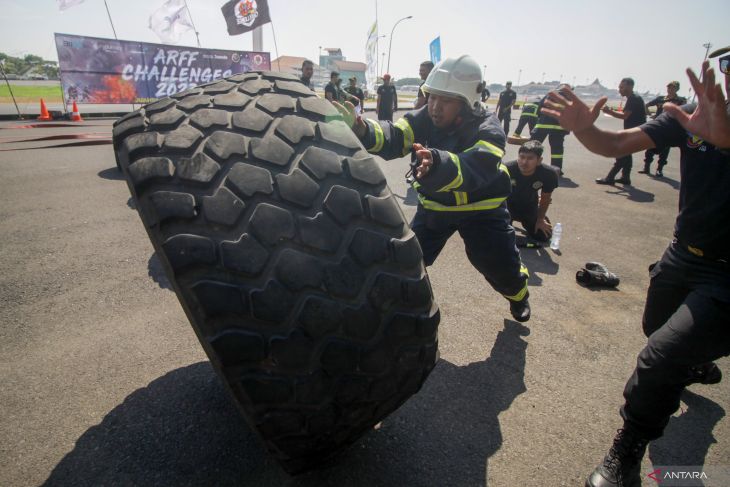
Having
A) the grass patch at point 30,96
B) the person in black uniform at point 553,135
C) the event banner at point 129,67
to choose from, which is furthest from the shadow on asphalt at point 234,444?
the grass patch at point 30,96

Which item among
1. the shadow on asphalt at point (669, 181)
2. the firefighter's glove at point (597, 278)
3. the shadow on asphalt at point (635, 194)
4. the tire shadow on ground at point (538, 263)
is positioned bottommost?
the shadow on asphalt at point (669, 181)

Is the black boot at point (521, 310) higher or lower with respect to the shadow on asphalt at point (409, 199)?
higher

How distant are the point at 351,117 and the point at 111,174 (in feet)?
19.0

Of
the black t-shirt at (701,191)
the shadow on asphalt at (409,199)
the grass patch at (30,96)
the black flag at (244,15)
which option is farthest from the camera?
the grass patch at (30,96)

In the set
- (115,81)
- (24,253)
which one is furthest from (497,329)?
(115,81)

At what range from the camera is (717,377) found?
2521mm

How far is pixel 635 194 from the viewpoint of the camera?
7918 mm

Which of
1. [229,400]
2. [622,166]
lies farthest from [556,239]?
[622,166]

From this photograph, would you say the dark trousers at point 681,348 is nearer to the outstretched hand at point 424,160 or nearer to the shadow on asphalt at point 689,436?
the shadow on asphalt at point 689,436

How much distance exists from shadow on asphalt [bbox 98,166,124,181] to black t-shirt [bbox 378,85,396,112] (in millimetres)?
7007

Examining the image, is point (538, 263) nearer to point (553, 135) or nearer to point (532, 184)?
point (532, 184)

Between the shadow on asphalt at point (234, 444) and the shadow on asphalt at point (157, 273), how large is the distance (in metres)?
1.17

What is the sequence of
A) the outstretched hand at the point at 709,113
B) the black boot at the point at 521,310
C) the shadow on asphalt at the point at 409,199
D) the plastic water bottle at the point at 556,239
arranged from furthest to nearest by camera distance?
1. the shadow on asphalt at the point at 409,199
2. the plastic water bottle at the point at 556,239
3. the black boot at the point at 521,310
4. the outstretched hand at the point at 709,113

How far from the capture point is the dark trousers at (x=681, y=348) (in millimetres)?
1739
